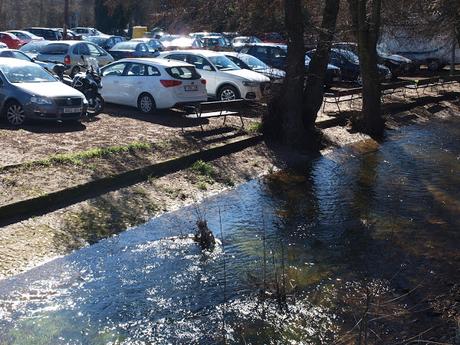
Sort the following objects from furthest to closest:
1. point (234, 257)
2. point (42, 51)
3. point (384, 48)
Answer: point (384, 48)
point (42, 51)
point (234, 257)

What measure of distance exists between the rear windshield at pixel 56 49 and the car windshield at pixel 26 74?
901 cm

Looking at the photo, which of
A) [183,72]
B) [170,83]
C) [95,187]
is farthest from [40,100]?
[95,187]

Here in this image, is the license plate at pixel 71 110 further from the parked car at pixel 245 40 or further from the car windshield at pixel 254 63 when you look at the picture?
the car windshield at pixel 254 63

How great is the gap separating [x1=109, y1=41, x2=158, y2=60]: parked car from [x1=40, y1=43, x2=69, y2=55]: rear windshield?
240 inches

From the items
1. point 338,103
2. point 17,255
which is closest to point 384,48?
point 338,103

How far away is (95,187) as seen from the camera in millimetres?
10477

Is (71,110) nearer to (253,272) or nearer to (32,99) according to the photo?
(32,99)

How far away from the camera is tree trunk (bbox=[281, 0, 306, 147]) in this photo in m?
14.8

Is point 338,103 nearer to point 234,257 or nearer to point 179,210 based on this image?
point 179,210

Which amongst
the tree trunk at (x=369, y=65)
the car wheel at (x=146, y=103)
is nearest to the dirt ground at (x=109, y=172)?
the car wheel at (x=146, y=103)

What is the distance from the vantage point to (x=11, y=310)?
6.51 m

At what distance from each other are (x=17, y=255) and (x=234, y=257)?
271 centimetres

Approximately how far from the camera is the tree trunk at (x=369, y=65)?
56.9ft

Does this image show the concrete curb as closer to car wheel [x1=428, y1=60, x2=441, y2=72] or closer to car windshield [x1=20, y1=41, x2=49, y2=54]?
car windshield [x1=20, y1=41, x2=49, y2=54]
